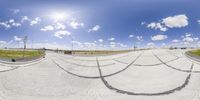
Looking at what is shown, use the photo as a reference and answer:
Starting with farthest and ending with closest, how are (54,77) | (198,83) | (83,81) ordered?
(54,77) < (83,81) < (198,83)

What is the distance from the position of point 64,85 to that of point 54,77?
5.15 m

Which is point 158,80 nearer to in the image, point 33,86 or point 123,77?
point 123,77

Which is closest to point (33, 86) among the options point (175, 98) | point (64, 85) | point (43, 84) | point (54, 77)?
point (43, 84)

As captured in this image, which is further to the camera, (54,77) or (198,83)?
(54,77)

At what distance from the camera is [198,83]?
26.5 metres

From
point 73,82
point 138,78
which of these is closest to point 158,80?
point 138,78

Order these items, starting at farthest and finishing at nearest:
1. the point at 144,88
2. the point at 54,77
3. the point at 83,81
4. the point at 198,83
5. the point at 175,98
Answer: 1. the point at 54,77
2. the point at 83,81
3. the point at 198,83
4. the point at 144,88
5. the point at 175,98

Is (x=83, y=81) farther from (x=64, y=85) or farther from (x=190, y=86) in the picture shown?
(x=190, y=86)

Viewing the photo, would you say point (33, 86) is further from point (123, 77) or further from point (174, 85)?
point (174, 85)

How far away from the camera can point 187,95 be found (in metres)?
21.2

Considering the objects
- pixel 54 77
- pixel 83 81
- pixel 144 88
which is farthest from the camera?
pixel 54 77

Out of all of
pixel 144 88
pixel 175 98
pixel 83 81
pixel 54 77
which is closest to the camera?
pixel 175 98

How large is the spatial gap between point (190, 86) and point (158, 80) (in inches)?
175

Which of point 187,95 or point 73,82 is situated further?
point 73,82
